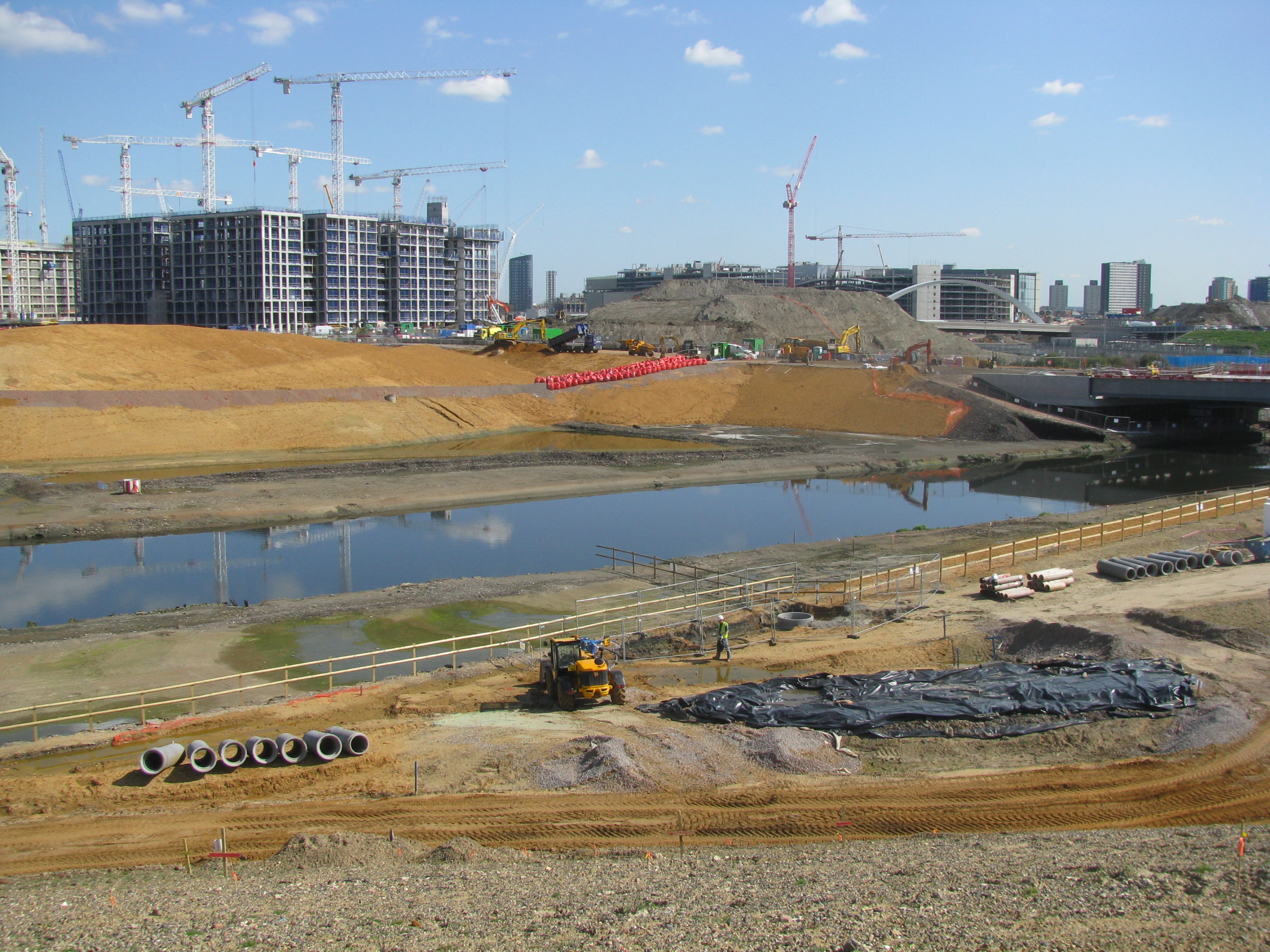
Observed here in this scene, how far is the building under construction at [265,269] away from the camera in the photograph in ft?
453

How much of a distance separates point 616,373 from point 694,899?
2706 inches

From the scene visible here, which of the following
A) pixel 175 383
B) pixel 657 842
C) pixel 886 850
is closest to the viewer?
pixel 886 850

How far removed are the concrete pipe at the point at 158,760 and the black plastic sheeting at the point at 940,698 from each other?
305 inches

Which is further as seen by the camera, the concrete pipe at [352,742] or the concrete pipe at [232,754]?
the concrete pipe at [352,742]

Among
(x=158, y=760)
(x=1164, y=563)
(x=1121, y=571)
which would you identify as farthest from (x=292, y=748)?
(x=1164, y=563)

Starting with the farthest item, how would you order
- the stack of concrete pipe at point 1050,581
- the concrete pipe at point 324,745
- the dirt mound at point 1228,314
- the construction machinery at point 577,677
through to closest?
the dirt mound at point 1228,314
the stack of concrete pipe at point 1050,581
the construction machinery at point 577,677
the concrete pipe at point 324,745

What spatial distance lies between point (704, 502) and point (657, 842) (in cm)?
3196

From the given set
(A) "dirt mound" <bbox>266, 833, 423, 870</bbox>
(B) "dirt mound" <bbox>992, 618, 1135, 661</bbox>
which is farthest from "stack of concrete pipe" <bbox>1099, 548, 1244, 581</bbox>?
(A) "dirt mound" <bbox>266, 833, 423, 870</bbox>

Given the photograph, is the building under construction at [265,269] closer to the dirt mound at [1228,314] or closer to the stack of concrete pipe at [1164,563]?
the stack of concrete pipe at [1164,563]

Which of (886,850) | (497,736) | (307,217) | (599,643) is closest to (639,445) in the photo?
(599,643)

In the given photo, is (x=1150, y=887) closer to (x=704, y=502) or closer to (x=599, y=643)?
(x=599, y=643)

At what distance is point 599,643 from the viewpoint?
1991 centimetres

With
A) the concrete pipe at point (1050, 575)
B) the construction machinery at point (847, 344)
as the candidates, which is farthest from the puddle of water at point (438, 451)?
the construction machinery at point (847, 344)

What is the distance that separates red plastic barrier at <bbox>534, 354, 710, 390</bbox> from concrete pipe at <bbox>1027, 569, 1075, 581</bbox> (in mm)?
51750
